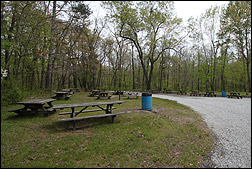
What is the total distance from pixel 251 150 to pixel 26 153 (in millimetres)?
4843

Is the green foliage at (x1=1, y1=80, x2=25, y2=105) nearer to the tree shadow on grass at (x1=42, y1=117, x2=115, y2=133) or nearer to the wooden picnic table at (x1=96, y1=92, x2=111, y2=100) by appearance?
the tree shadow on grass at (x1=42, y1=117, x2=115, y2=133)

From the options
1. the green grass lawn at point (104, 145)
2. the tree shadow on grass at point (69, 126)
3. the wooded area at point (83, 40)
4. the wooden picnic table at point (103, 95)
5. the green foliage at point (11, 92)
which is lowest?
the green grass lawn at point (104, 145)

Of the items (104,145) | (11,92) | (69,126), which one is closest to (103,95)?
(11,92)

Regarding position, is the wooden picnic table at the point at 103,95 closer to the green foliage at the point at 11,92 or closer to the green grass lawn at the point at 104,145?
the green foliage at the point at 11,92

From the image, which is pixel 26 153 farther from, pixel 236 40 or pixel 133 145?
pixel 236 40

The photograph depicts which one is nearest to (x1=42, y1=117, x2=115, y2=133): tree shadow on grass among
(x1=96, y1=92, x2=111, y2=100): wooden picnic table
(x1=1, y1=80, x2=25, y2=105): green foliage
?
(x1=1, y1=80, x2=25, y2=105): green foliage

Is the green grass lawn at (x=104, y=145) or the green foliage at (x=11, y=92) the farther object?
the green foliage at (x=11, y=92)

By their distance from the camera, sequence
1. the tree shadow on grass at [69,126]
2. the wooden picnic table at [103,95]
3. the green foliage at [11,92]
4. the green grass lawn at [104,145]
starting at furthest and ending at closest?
the wooden picnic table at [103,95] < the green foliage at [11,92] < the tree shadow on grass at [69,126] < the green grass lawn at [104,145]

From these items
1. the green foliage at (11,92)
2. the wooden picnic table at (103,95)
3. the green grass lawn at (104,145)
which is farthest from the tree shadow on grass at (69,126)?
the wooden picnic table at (103,95)

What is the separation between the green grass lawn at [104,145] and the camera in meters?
2.32

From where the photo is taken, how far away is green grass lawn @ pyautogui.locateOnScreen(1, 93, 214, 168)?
2.32 metres

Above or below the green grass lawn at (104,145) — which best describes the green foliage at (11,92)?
above

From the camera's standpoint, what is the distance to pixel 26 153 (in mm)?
2482

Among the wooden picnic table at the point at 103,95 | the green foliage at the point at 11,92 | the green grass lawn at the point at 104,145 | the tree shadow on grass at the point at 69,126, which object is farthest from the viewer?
the wooden picnic table at the point at 103,95
